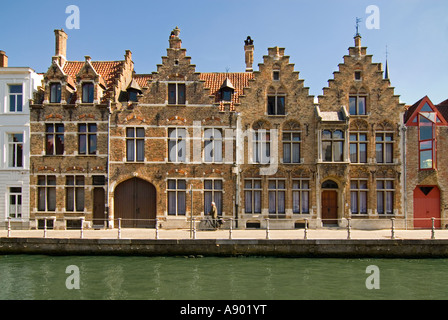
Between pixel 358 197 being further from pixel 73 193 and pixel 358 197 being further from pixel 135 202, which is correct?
pixel 73 193

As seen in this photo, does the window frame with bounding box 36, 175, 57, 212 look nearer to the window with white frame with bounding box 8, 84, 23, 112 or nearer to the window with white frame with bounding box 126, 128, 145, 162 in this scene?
the window with white frame with bounding box 8, 84, 23, 112

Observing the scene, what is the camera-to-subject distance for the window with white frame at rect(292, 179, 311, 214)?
74.5 ft

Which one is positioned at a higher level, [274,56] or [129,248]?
[274,56]

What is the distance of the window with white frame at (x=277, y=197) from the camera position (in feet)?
74.8

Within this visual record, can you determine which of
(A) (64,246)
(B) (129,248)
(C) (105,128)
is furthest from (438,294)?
(C) (105,128)

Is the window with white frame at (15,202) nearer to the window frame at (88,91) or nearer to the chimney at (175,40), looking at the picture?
the window frame at (88,91)

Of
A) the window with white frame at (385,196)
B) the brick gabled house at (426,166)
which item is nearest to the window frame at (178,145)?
the window with white frame at (385,196)

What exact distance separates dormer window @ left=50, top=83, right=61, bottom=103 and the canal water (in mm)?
9997

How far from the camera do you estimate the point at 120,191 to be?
22781 millimetres

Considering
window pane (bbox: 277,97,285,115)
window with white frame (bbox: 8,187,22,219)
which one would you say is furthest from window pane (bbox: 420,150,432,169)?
window with white frame (bbox: 8,187,22,219)

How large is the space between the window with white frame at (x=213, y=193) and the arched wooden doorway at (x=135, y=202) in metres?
3.13

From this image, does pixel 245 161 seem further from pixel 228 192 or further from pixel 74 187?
pixel 74 187

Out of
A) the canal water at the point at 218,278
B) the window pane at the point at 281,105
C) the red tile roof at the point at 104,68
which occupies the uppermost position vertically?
the red tile roof at the point at 104,68
